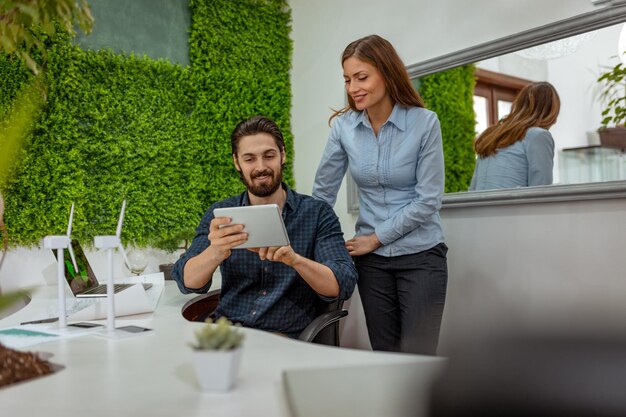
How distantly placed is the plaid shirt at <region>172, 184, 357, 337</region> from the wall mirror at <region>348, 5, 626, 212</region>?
103 cm

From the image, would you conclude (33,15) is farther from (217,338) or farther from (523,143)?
(523,143)

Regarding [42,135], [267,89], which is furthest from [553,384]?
[267,89]

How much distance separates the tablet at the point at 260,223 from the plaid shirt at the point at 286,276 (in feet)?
1.25

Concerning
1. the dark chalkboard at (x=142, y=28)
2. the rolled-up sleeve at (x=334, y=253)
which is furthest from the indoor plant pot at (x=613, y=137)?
the dark chalkboard at (x=142, y=28)

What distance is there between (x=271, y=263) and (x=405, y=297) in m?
0.57

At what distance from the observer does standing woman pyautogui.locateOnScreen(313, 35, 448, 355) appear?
2.30m

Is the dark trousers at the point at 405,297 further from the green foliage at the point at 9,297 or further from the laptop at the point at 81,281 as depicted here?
the green foliage at the point at 9,297

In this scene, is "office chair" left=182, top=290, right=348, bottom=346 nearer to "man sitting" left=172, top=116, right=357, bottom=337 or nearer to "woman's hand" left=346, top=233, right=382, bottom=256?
"man sitting" left=172, top=116, right=357, bottom=337

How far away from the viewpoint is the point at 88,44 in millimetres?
3232

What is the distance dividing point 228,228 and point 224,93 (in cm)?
213

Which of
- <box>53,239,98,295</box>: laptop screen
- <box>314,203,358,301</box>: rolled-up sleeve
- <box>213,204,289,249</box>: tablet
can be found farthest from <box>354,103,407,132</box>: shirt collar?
<box>53,239,98,295</box>: laptop screen

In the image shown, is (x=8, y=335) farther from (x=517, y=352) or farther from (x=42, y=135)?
(x=42, y=135)

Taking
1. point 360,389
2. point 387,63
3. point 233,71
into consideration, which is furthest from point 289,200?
point 233,71

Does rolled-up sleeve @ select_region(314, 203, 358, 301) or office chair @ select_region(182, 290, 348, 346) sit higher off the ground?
rolled-up sleeve @ select_region(314, 203, 358, 301)
